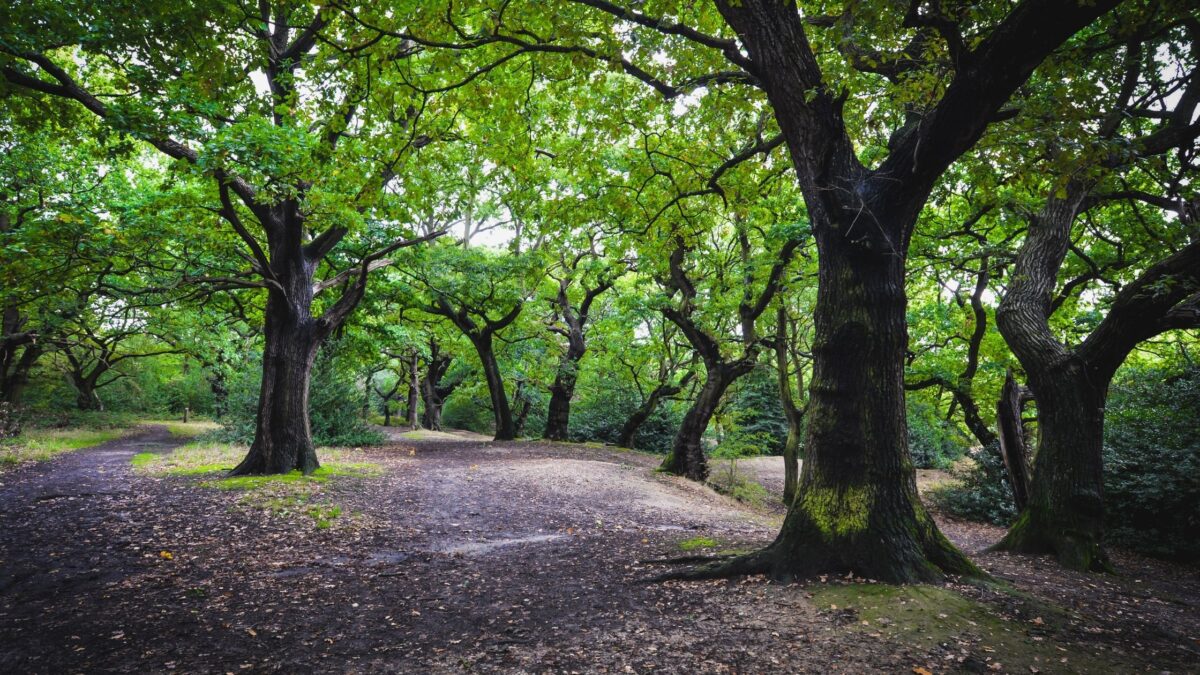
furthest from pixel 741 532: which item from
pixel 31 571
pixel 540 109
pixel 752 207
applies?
pixel 31 571

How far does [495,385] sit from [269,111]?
43.2 feet

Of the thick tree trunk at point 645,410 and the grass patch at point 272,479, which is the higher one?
the thick tree trunk at point 645,410

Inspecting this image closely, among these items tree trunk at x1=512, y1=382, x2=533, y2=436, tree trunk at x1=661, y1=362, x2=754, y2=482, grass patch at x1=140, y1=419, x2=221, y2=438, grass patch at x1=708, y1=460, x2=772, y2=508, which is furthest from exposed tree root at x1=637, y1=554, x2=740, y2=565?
grass patch at x1=140, y1=419, x2=221, y2=438

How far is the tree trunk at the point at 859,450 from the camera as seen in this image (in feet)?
14.0

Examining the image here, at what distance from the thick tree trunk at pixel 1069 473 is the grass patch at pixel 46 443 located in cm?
1733

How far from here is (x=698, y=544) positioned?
5.84 m

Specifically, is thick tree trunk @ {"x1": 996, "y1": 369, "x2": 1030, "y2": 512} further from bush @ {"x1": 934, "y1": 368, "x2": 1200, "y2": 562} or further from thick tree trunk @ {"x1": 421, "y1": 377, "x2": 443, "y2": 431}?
thick tree trunk @ {"x1": 421, "y1": 377, "x2": 443, "y2": 431}

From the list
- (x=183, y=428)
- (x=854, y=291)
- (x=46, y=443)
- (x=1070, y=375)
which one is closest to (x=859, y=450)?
(x=854, y=291)

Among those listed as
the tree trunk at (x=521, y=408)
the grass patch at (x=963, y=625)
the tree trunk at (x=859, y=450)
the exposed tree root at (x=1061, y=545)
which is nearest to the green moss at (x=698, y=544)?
the tree trunk at (x=859, y=450)

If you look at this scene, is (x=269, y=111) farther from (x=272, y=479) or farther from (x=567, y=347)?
(x=567, y=347)

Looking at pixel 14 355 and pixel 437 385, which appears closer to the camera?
pixel 14 355

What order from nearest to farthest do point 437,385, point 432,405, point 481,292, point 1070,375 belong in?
point 1070,375 → point 481,292 → point 432,405 → point 437,385

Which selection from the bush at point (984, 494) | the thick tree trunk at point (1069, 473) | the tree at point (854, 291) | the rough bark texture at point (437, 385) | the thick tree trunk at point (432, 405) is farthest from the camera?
the thick tree trunk at point (432, 405)

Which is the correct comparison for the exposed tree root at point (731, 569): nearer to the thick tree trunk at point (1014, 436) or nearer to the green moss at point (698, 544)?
the green moss at point (698, 544)
